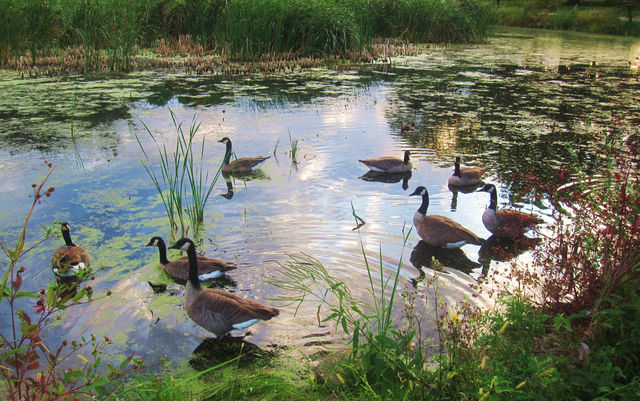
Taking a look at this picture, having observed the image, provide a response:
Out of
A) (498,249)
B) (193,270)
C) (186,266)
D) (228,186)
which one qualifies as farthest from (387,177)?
(193,270)

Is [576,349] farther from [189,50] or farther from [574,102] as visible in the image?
[189,50]

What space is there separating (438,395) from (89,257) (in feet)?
13.5

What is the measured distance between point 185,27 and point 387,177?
14768 mm

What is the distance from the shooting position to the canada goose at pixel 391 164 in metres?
8.66

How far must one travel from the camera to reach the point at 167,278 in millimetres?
5695

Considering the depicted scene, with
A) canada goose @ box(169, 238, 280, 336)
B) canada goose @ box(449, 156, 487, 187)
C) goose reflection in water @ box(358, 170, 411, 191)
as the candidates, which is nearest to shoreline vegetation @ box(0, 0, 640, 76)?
goose reflection in water @ box(358, 170, 411, 191)

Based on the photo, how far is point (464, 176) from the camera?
26.5ft

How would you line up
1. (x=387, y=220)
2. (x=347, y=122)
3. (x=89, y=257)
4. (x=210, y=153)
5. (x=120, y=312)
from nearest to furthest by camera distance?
(x=120, y=312) < (x=89, y=257) < (x=387, y=220) < (x=210, y=153) < (x=347, y=122)

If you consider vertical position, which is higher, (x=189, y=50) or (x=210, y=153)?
(x=189, y=50)

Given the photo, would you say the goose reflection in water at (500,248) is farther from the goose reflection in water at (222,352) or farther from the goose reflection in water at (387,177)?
the goose reflection in water at (222,352)

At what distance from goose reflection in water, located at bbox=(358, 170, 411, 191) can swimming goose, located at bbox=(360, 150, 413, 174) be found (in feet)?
0.24

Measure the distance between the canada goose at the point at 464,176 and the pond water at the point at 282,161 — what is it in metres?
0.28

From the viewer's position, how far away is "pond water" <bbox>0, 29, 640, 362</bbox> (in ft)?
17.8

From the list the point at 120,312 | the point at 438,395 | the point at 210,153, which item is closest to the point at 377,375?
the point at 438,395
